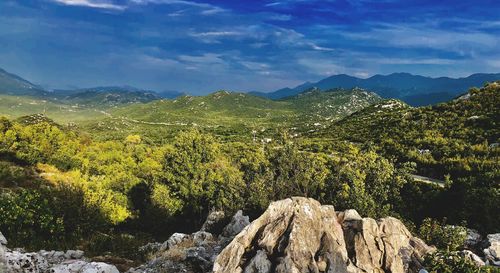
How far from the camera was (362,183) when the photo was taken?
32188 mm

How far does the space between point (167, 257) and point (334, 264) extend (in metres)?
10.1

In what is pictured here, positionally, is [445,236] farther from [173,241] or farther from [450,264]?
[173,241]

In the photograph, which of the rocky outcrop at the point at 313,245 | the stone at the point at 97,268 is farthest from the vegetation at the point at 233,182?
the stone at the point at 97,268

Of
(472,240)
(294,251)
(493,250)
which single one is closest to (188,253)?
(294,251)

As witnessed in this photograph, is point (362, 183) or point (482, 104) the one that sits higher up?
point (482, 104)

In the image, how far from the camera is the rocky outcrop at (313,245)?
1845cm

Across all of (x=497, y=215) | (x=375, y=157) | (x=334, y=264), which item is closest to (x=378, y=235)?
(x=334, y=264)

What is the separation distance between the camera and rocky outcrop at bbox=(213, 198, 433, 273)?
18453mm

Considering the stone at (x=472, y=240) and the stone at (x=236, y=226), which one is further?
the stone at (x=236, y=226)

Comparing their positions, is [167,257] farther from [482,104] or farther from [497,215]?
[482,104]

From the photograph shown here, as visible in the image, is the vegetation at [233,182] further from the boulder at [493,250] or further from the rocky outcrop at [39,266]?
the rocky outcrop at [39,266]

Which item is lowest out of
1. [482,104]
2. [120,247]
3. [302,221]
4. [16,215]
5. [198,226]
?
[198,226]

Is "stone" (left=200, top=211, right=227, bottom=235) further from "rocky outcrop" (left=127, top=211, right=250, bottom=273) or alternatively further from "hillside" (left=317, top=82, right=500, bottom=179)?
"hillside" (left=317, top=82, right=500, bottom=179)

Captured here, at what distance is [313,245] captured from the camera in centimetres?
1948
